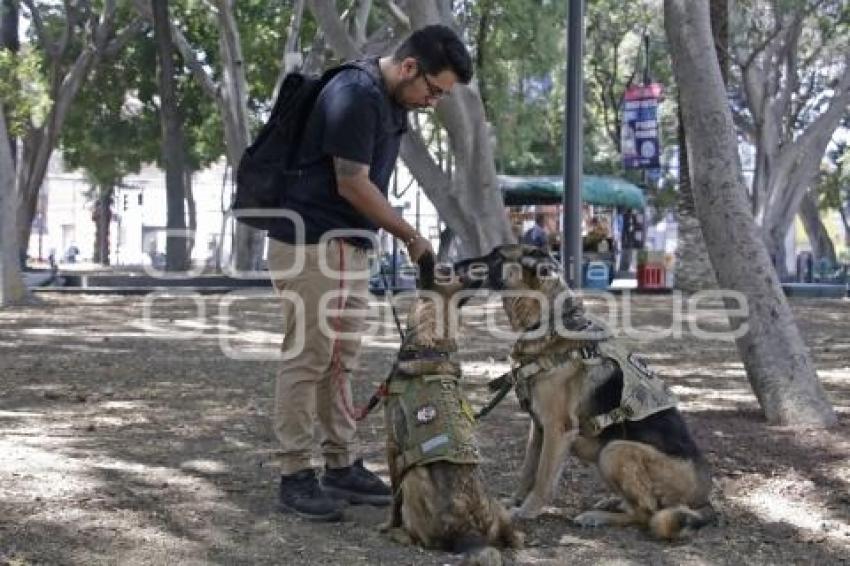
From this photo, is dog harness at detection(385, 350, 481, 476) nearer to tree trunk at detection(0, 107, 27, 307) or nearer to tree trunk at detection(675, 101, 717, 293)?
tree trunk at detection(0, 107, 27, 307)

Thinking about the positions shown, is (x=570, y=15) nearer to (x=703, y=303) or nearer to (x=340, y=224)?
(x=340, y=224)

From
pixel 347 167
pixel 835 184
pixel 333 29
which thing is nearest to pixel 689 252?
pixel 333 29

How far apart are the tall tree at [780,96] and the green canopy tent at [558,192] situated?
3785 mm

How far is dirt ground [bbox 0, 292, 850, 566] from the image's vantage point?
4.36 m

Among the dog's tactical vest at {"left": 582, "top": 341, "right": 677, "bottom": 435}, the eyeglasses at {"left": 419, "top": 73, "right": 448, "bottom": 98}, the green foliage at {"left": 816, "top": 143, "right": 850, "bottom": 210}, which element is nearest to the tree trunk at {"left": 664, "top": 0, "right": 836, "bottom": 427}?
the dog's tactical vest at {"left": 582, "top": 341, "right": 677, "bottom": 435}

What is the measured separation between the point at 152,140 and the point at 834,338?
1035 inches

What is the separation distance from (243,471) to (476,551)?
1.87 metres

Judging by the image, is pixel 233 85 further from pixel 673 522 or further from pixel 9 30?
pixel 673 522

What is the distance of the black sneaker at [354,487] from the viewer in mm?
4984

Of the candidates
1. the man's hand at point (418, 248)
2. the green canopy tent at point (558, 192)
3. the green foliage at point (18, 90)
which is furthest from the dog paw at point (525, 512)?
the green canopy tent at point (558, 192)

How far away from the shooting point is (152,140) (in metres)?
34.8

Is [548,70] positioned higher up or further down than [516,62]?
further down

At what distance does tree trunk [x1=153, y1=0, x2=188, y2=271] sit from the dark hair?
19062mm

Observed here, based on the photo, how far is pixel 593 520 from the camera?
4.75 meters
